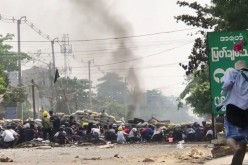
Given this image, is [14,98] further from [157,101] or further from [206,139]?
[157,101]

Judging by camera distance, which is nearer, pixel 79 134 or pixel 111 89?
pixel 79 134

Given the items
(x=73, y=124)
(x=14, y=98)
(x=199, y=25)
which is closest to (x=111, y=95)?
(x=14, y=98)

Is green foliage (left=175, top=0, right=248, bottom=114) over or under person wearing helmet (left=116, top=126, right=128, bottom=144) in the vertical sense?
over

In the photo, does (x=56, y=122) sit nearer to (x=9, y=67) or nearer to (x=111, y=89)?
(x=9, y=67)

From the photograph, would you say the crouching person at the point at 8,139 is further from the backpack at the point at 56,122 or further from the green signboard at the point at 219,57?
the green signboard at the point at 219,57

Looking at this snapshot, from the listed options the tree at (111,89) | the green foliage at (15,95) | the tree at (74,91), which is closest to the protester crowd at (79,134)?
the green foliage at (15,95)

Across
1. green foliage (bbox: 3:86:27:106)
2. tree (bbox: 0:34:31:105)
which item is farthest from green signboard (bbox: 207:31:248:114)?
green foliage (bbox: 3:86:27:106)

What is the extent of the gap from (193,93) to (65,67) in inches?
1711

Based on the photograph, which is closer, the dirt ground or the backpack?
the dirt ground

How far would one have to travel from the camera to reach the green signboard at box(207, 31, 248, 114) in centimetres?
1055

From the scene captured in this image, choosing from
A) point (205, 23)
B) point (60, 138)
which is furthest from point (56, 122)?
point (205, 23)

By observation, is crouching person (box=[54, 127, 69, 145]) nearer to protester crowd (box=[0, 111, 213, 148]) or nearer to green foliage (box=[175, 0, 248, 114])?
protester crowd (box=[0, 111, 213, 148])

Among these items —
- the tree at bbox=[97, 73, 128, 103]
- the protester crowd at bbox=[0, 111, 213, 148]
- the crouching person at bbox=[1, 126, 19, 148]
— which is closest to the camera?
the crouching person at bbox=[1, 126, 19, 148]

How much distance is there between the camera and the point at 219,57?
1062 centimetres
